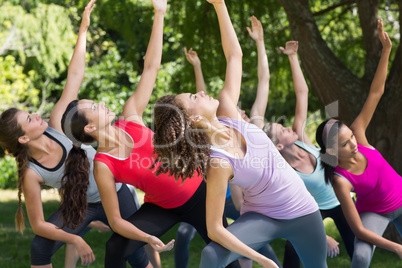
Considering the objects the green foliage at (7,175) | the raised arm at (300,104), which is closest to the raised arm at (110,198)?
the raised arm at (300,104)

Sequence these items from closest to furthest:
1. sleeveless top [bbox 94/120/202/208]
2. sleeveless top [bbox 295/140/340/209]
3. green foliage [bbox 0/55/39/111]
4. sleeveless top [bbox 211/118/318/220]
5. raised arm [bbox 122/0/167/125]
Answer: sleeveless top [bbox 211/118/318/220] < sleeveless top [bbox 94/120/202/208] < raised arm [bbox 122/0/167/125] < sleeveless top [bbox 295/140/340/209] < green foliage [bbox 0/55/39/111]

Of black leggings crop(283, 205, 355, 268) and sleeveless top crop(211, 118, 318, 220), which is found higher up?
sleeveless top crop(211, 118, 318, 220)

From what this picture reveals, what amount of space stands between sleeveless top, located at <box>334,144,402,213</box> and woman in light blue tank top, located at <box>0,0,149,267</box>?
5.76 feet

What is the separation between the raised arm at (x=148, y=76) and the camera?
12.0ft

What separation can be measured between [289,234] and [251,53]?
5.32 metres

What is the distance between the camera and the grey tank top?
372cm

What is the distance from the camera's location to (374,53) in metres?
6.73

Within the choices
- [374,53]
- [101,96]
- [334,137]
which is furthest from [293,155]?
[101,96]

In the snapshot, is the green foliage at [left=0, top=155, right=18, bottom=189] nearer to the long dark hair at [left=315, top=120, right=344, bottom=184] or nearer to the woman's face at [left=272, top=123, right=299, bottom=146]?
the woman's face at [left=272, top=123, right=299, bottom=146]

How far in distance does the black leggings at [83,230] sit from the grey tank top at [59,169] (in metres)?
0.08

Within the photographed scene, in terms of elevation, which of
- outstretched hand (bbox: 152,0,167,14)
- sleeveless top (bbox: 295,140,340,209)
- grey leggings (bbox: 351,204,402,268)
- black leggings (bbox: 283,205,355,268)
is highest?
outstretched hand (bbox: 152,0,167,14)

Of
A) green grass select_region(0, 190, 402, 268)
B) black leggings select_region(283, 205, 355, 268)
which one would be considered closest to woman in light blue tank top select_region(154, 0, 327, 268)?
black leggings select_region(283, 205, 355, 268)

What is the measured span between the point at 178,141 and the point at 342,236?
6.94 ft

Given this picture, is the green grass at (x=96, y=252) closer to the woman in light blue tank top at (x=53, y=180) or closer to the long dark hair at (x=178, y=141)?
the woman in light blue tank top at (x=53, y=180)
